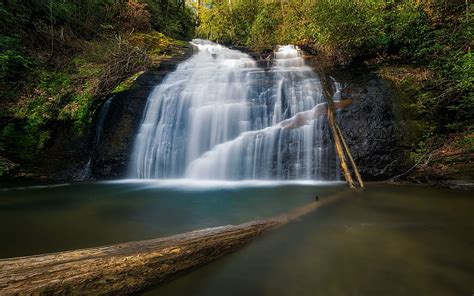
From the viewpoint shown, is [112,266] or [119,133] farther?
[119,133]

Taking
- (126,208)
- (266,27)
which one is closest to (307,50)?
(266,27)

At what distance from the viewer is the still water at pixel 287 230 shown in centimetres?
278

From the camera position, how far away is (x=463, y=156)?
20.4ft

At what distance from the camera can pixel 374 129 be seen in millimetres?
7355

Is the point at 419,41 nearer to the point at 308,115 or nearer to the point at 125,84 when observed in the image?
the point at 308,115

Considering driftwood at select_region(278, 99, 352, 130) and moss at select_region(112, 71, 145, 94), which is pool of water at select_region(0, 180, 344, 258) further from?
moss at select_region(112, 71, 145, 94)

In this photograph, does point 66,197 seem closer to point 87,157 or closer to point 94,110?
point 87,157

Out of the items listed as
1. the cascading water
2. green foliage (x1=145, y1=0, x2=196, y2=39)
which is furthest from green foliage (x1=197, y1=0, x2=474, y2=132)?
green foliage (x1=145, y1=0, x2=196, y2=39)

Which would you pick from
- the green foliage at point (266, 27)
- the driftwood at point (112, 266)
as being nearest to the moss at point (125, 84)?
the driftwood at point (112, 266)

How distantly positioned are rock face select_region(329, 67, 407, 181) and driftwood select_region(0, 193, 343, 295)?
201 inches

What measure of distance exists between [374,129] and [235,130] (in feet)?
12.3

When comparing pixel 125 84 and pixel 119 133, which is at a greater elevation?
pixel 125 84

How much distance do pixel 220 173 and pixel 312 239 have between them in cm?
429

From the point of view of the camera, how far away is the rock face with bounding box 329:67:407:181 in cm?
703
